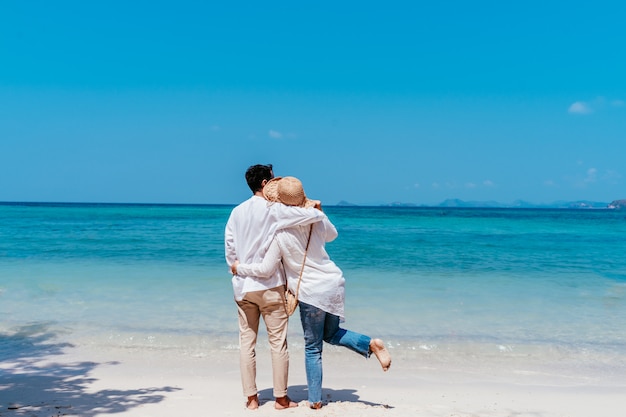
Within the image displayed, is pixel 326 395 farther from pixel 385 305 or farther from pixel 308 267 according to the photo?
pixel 385 305

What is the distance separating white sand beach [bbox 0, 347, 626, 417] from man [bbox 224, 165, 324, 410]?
0.30 meters

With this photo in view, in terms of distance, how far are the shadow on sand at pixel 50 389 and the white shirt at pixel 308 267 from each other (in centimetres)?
140

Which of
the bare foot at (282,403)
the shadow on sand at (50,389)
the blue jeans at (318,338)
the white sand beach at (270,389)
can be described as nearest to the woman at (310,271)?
the blue jeans at (318,338)


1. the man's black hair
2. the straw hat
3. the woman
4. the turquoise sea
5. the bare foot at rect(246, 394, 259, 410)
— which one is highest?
the man's black hair

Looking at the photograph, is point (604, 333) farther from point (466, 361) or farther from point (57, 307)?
point (57, 307)

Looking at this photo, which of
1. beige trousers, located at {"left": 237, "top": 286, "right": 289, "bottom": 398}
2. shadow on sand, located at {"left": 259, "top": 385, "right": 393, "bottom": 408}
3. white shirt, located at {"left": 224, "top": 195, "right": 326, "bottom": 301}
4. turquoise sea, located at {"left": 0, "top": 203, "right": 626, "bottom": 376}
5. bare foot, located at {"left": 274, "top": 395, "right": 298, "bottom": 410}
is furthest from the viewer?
turquoise sea, located at {"left": 0, "top": 203, "right": 626, "bottom": 376}

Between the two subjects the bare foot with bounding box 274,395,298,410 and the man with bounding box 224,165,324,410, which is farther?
the bare foot with bounding box 274,395,298,410

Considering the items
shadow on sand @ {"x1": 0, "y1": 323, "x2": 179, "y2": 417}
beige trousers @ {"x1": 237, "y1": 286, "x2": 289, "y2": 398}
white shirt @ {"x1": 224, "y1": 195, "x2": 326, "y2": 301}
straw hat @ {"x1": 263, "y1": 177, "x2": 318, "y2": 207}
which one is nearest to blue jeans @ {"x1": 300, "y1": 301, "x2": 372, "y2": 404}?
beige trousers @ {"x1": 237, "y1": 286, "x2": 289, "y2": 398}

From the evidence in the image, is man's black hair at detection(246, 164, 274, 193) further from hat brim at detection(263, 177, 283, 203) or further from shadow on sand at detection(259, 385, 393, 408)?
shadow on sand at detection(259, 385, 393, 408)

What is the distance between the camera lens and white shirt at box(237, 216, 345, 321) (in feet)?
11.8

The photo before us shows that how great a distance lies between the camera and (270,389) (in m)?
4.57

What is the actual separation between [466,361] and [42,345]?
440 centimetres

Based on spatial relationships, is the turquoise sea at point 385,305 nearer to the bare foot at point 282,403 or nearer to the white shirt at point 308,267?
the bare foot at point 282,403

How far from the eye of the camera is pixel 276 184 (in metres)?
3.69
